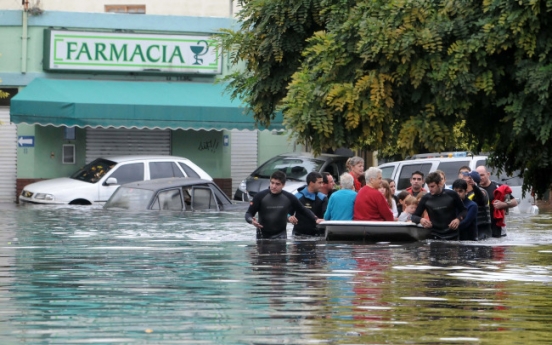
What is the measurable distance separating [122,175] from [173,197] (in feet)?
15.5

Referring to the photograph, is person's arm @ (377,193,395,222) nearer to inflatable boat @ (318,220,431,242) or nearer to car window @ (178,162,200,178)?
inflatable boat @ (318,220,431,242)

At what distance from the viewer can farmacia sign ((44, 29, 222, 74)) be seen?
113ft

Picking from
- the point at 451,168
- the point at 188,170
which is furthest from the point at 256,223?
the point at 188,170

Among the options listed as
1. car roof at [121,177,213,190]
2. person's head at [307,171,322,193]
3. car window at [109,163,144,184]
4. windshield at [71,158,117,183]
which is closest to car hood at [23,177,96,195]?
windshield at [71,158,117,183]

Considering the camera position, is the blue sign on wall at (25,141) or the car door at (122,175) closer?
the car door at (122,175)

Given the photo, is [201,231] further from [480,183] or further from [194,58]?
[194,58]

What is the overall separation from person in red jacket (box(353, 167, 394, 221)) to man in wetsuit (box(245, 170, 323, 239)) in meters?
0.59

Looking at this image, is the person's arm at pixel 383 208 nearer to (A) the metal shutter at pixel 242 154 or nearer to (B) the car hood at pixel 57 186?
(B) the car hood at pixel 57 186

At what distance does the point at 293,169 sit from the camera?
3105cm

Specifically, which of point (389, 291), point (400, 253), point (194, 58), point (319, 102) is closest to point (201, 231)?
point (319, 102)

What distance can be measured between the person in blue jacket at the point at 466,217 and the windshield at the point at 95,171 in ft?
41.1

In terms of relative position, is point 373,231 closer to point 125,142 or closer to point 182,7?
point 125,142

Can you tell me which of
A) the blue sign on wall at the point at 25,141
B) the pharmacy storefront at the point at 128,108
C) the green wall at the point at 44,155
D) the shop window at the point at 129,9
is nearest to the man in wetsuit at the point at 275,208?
the pharmacy storefront at the point at 128,108

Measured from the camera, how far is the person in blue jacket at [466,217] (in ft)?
59.7
